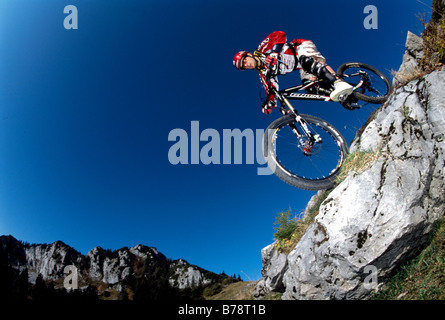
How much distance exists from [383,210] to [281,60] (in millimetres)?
5314

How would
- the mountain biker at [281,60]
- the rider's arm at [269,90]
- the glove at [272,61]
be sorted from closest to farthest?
the mountain biker at [281,60] → the glove at [272,61] → the rider's arm at [269,90]

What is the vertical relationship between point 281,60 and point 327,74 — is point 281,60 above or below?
above

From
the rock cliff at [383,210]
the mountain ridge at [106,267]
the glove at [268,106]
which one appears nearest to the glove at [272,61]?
the glove at [268,106]

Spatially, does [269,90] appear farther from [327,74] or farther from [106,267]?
[106,267]

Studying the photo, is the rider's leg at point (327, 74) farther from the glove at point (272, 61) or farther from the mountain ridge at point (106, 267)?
the mountain ridge at point (106, 267)

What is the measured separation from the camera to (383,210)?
373cm

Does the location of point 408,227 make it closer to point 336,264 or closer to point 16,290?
point 336,264

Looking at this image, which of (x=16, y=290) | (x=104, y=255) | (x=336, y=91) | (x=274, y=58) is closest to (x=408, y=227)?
(x=336, y=91)

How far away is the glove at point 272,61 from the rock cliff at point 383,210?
3.55 m

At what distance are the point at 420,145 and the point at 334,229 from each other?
2434 millimetres

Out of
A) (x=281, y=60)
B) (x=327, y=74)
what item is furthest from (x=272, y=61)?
(x=327, y=74)

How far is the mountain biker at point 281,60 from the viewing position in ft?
21.6

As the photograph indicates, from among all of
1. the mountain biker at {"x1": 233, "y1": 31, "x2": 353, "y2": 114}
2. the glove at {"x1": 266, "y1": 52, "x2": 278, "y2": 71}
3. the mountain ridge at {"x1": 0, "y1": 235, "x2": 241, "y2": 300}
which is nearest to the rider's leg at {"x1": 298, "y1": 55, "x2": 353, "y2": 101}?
the mountain biker at {"x1": 233, "y1": 31, "x2": 353, "y2": 114}
